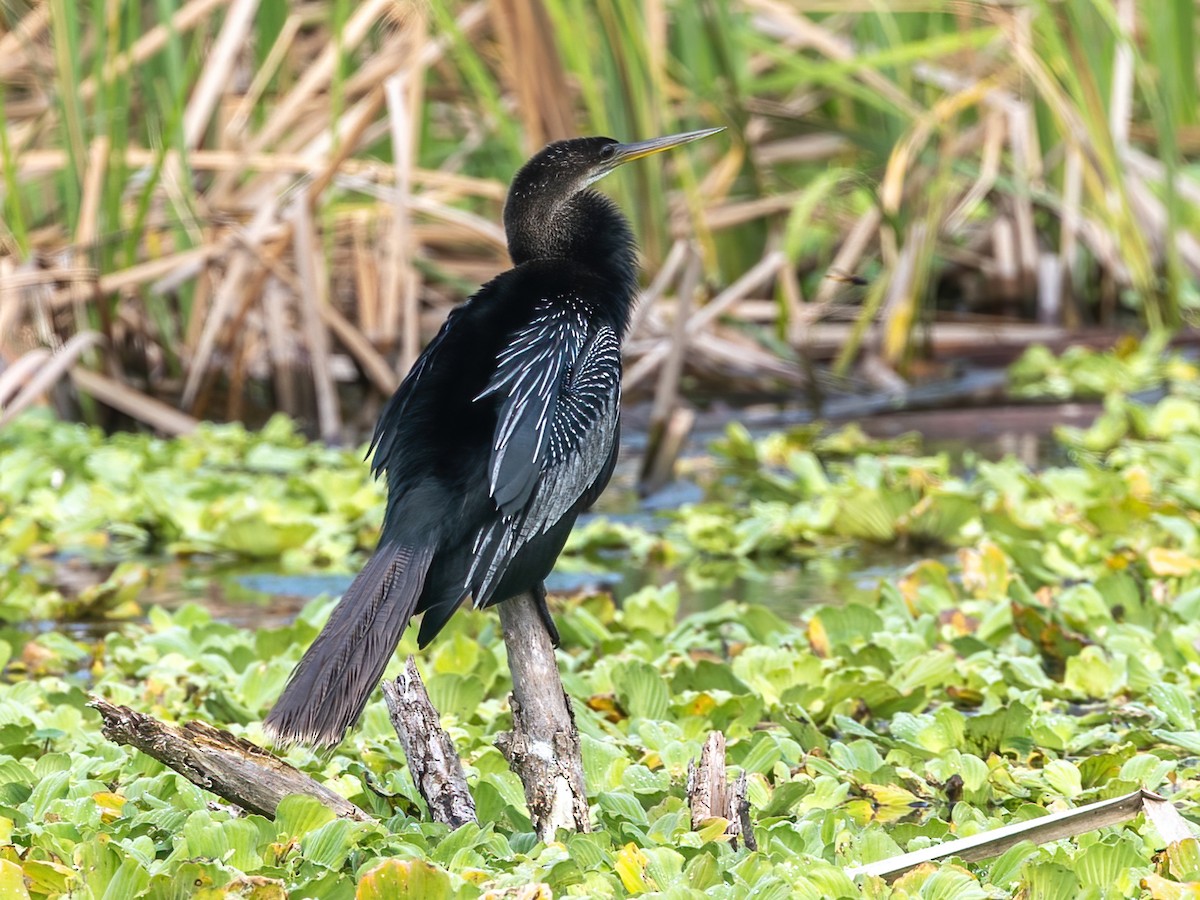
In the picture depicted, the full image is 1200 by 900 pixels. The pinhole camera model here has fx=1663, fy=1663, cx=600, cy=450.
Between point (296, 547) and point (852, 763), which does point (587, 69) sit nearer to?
point (296, 547)

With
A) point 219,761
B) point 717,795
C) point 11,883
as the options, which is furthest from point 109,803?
point 717,795

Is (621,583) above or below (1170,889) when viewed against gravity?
below

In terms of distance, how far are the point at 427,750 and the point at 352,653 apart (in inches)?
8.9

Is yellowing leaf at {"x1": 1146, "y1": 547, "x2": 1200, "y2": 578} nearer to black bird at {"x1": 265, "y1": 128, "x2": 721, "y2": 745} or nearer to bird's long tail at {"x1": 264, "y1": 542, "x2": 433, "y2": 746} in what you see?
black bird at {"x1": 265, "y1": 128, "x2": 721, "y2": 745}

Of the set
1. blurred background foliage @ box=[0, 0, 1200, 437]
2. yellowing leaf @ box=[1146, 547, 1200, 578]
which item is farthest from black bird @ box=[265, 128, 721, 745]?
blurred background foliage @ box=[0, 0, 1200, 437]

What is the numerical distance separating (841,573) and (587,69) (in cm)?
242

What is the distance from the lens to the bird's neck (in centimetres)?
326

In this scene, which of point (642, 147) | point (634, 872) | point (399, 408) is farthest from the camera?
point (642, 147)

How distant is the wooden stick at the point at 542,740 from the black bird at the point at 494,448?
0.33 ft

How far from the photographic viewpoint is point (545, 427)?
2844 millimetres

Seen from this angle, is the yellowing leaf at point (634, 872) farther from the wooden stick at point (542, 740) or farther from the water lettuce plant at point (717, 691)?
the wooden stick at point (542, 740)

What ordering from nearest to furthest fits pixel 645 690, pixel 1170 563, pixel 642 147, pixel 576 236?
pixel 576 236 < pixel 645 690 < pixel 642 147 < pixel 1170 563

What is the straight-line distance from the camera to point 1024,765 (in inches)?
127

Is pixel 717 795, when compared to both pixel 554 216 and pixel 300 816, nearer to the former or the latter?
pixel 300 816
